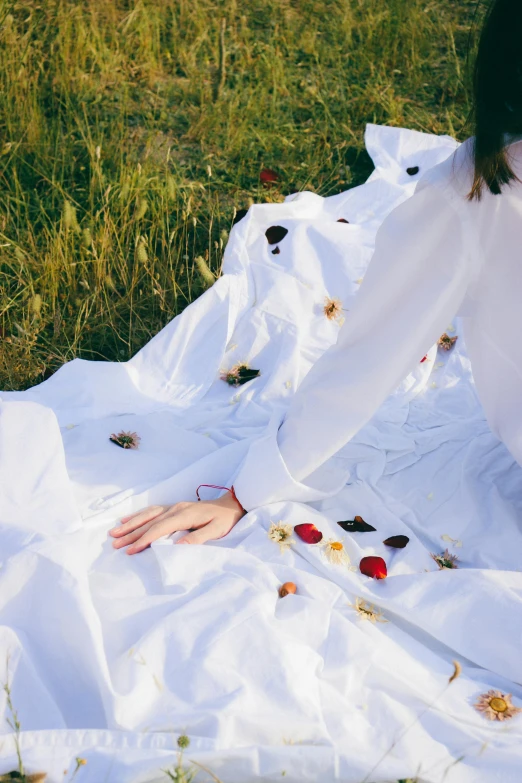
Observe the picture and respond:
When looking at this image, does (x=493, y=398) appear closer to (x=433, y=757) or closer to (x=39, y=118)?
(x=433, y=757)

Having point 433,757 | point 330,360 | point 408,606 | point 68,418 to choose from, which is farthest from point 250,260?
point 433,757

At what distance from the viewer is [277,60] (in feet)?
13.2

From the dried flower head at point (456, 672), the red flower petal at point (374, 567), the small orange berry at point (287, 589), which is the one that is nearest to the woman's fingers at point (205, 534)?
the small orange berry at point (287, 589)

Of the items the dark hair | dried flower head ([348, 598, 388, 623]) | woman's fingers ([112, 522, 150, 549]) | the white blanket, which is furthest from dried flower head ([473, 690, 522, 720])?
the dark hair

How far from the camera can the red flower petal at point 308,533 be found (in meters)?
1.85

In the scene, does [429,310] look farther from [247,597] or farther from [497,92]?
[247,597]

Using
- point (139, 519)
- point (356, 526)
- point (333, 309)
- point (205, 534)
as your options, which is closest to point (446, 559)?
point (356, 526)

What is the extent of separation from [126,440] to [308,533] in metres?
0.69

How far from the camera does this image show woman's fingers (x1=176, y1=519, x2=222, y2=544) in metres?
1.84

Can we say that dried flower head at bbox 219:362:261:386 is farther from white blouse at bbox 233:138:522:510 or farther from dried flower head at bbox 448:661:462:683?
dried flower head at bbox 448:661:462:683

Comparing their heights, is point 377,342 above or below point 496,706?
above

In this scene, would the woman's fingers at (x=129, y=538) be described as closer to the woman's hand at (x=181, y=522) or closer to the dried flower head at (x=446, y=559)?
the woman's hand at (x=181, y=522)

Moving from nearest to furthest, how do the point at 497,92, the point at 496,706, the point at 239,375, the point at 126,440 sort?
1. the point at 497,92
2. the point at 496,706
3. the point at 126,440
4. the point at 239,375

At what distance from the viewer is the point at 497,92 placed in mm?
1260
